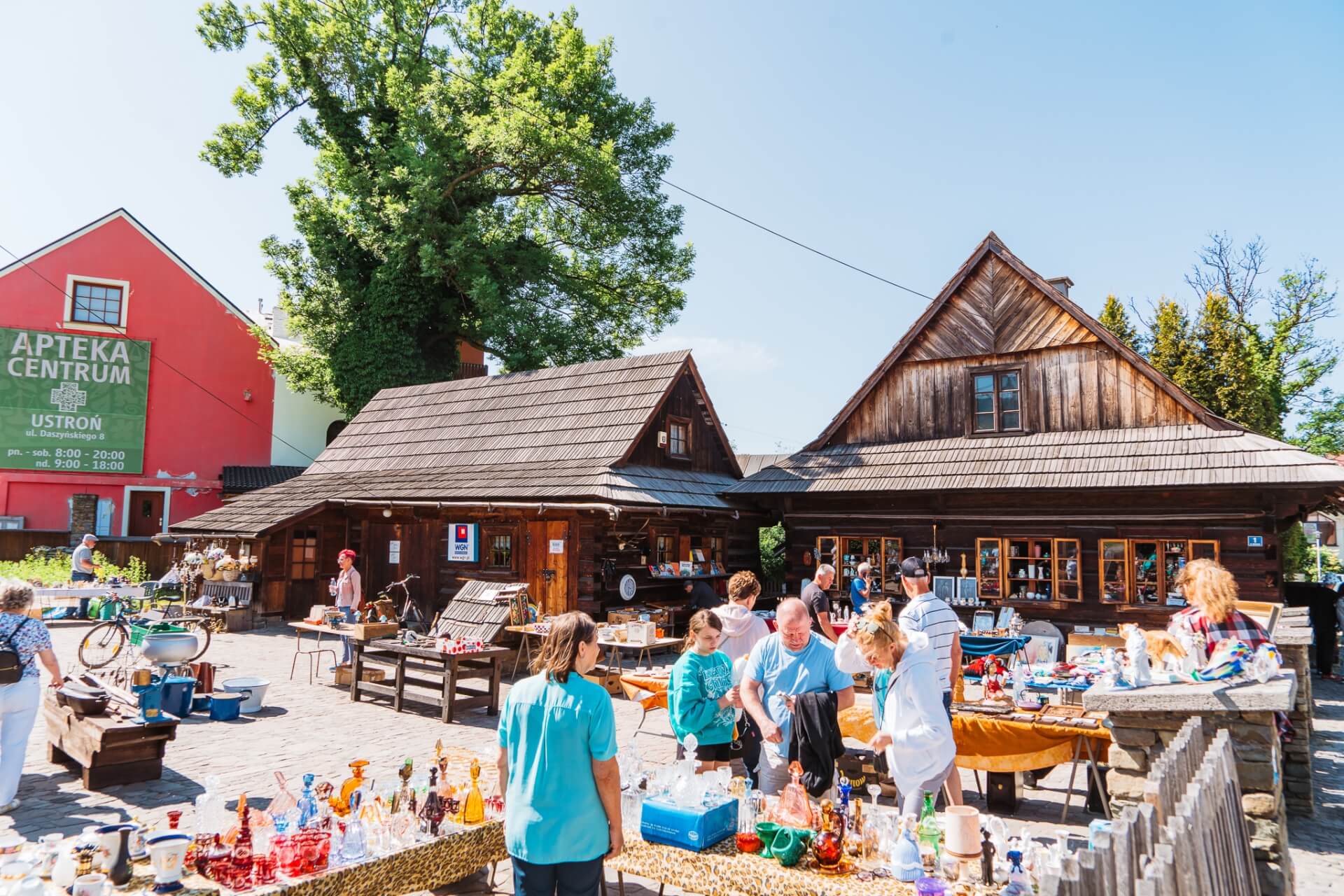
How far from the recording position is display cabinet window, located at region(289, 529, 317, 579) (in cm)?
1842

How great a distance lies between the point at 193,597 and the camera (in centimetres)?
1864

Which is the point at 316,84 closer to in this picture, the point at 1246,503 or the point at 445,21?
the point at 445,21

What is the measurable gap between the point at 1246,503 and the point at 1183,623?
8262mm

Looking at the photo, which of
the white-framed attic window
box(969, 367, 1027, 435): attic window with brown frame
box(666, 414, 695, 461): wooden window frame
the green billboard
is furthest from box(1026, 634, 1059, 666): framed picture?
the white-framed attic window

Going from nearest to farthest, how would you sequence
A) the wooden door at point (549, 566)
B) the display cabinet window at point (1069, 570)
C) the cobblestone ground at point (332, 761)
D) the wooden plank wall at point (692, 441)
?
the cobblestone ground at point (332, 761) < the display cabinet window at point (1069, 570) < the wooden door at point (549, 566) < the wooden plank wall at point (692, 441)

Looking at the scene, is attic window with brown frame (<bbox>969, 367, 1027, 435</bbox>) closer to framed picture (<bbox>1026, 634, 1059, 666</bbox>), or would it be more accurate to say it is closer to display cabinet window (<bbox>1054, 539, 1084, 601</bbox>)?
display cabinet window (<bbox>1054, 539, 1084, 601</bbox>)

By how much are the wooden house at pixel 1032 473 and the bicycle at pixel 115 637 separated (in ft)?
31.4

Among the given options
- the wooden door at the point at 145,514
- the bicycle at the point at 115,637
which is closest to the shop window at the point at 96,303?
the wooden door at the point at 145,514

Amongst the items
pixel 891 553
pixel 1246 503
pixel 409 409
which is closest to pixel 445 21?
pixel 409 409

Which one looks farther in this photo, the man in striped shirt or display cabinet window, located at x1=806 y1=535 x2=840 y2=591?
display cabinet window, located at x1=806 y1=535 x2=840 y2=591

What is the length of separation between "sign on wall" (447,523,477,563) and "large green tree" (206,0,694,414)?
10.9m

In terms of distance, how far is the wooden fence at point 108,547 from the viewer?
932 inches

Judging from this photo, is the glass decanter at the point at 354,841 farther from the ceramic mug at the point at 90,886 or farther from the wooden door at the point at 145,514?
the wooden door at the point at 145,514

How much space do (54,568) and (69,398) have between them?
23.7 feet
